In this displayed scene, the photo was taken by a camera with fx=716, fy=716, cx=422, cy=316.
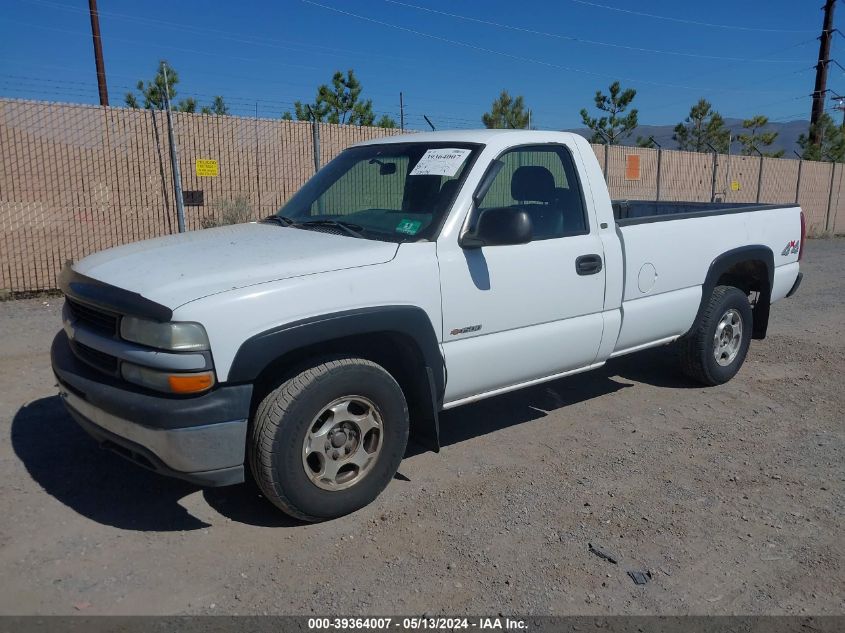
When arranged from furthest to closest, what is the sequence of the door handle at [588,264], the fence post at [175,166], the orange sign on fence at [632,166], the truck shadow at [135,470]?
the orange sign on fence at [632,166], the fence post at [175,166], the door handle at [588,264], the truck shadow at [135,470]

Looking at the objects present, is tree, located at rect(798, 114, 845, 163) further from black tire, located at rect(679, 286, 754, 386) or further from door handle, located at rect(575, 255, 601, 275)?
door handle, located at rect(575, 255, 601, 275)

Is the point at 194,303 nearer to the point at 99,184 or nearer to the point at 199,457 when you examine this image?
the point at 199,457

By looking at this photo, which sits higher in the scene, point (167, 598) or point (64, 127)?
point (64, 127)

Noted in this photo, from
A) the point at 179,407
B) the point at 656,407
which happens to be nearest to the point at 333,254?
the point at 179,407

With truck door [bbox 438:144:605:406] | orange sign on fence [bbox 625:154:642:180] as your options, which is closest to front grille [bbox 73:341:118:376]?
truck door [bbox 438:144:605:406]

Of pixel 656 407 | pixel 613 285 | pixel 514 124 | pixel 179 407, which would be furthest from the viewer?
pixel 514 124

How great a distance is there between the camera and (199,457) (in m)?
3.14

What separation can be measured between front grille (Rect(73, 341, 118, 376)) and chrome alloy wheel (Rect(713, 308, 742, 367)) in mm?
4590

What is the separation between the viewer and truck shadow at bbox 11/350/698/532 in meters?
3.72

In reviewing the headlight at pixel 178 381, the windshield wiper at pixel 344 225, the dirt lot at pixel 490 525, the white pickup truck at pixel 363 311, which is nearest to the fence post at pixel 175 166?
the dirt lot at pixel 490 525

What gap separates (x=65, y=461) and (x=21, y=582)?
1.29 m

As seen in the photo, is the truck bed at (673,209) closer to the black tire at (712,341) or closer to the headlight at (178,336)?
the black tire at (712,341)

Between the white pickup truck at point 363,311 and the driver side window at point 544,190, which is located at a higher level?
the driver side window at point 544,190

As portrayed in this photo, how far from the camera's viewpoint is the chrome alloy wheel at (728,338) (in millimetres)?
5941
